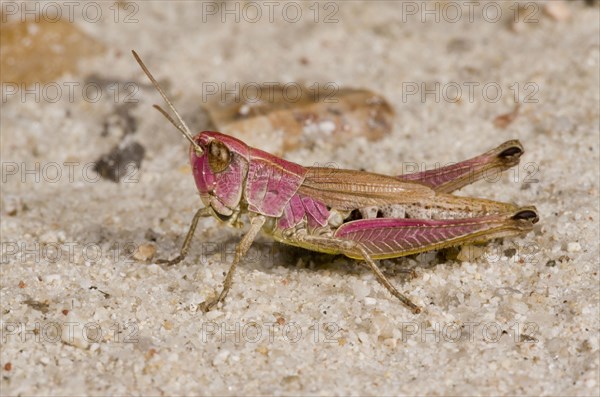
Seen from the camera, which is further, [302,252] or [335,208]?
[302,252]

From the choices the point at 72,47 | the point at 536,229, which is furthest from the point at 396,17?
the point at 536,229

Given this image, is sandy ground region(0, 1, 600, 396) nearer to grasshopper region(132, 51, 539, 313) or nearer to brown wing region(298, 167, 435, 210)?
grasshopper region(132, 51, 539, 313)

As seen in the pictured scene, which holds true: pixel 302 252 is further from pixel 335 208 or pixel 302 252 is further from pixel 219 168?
pixel 219 168

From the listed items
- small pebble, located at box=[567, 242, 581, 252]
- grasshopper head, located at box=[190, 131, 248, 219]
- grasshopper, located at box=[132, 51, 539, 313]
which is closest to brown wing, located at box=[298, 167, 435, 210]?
grasshopper, located at box=[132, 51, 539, 313]

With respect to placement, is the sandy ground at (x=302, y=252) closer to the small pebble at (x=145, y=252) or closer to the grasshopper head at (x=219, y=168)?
the small pebble at (x=145, y=252)

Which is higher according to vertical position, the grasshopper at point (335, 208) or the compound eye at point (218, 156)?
the compound eye at point (218, 156)

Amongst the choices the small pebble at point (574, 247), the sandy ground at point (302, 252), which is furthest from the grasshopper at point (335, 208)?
the small pebble at point (574, 247)

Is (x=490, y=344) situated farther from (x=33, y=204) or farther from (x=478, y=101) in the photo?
(x=33, y=204)

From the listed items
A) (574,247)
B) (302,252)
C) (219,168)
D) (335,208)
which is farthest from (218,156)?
(574,247)
